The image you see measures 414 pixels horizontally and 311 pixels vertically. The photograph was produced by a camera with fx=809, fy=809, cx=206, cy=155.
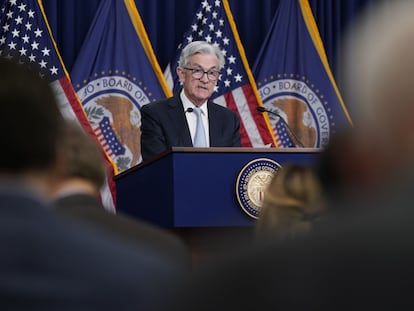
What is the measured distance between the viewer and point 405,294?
1.89 feet

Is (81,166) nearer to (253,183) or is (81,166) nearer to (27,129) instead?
(27,129)

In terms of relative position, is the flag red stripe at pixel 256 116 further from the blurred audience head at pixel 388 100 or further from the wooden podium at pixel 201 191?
the blurred audience head at pixel 388 100

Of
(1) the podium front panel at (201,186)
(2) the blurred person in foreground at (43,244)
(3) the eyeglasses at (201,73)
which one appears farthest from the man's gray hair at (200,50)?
(2) the blurred person in foreground at (43,244)

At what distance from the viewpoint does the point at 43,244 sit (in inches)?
35.8

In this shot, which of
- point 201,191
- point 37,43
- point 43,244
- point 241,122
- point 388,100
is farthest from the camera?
point 241,122

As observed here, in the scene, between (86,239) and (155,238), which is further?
(155,238)

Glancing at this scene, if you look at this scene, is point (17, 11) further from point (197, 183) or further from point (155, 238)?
point (155, 238)

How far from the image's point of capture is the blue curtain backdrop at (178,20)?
310 inches

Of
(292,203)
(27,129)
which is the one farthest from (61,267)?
(292,203)

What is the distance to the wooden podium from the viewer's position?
14.1 feet

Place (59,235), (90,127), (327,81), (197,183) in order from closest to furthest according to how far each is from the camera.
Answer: (59,235) → (197,183) → (90,127) → (327,81)

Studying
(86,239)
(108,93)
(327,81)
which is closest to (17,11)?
(108,93)

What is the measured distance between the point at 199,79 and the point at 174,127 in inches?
18.4

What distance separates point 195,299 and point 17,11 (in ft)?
24.0
